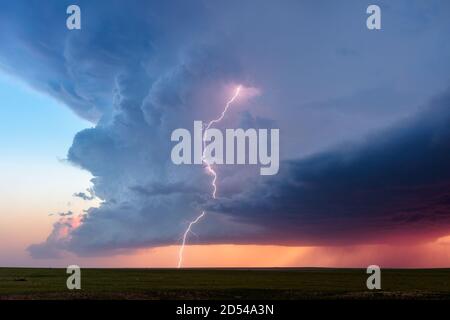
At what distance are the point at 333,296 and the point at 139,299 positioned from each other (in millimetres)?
20956

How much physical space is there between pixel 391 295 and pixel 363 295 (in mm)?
3009

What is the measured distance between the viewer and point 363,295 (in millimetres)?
61844
